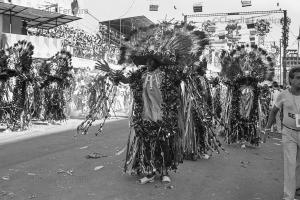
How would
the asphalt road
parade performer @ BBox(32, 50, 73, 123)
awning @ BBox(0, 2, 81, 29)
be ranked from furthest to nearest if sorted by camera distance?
1. awning @ BBox(0, 2, 81, 29)
2. parade performer @ BBox(32, 50, 73, 123)
3. the asphalt road

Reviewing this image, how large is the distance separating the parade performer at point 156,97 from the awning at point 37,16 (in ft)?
61.9

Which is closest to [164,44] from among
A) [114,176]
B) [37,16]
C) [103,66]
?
[103,66]

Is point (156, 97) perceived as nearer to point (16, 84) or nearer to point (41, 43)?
point (16, 84)

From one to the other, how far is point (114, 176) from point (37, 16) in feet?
73.3

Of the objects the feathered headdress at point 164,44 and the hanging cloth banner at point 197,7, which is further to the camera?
the hanging cloth banner at point 197,7

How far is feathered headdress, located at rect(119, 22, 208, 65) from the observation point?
622 cm

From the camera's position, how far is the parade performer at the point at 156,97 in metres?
6.11

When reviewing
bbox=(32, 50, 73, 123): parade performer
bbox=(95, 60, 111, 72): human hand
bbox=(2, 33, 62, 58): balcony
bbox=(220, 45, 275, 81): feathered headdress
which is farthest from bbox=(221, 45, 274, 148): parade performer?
bbox=(2, 33, 62, 58): balcony

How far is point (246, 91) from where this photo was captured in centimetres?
1023

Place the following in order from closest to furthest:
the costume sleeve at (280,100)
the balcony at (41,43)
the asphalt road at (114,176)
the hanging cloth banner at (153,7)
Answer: the costume sleeve at (280,100) → the asphalt road at (114,176) → the balcony at (41,43) → the hanging cloth banner at (153,7)

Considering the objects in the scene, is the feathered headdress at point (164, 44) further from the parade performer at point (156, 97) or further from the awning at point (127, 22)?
the awning at point (127, 22)

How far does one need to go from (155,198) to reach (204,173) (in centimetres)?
189

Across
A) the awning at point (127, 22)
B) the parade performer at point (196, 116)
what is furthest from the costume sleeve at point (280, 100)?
the awning at point (127, 22)

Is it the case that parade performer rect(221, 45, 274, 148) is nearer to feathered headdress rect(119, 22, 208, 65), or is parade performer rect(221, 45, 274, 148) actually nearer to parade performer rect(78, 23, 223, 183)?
feathered headdress rect(119, 22, 208, 65)
